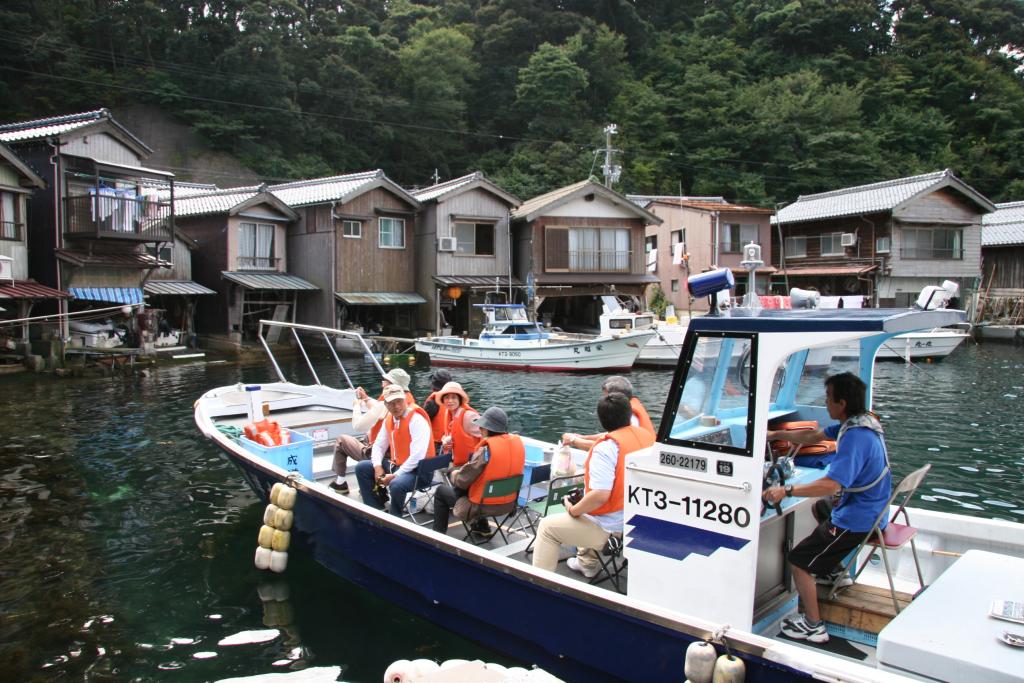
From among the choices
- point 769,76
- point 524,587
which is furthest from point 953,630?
point 769,76

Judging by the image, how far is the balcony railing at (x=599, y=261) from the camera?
32531mm

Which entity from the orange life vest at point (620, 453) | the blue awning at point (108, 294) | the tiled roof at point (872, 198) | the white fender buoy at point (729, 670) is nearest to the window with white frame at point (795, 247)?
the tiled roof at point (872, 198)

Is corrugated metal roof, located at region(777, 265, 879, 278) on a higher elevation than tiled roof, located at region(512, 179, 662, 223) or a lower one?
lower

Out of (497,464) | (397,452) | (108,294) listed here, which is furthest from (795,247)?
(497,464)

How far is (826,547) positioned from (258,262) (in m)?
28.7

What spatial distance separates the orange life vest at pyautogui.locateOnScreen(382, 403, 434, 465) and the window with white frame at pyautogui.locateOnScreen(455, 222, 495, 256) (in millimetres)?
24267

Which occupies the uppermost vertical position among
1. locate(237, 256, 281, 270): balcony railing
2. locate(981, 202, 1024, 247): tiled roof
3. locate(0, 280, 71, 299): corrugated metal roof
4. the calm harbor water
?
locate(981, 202, 1024, 247): tiled roof

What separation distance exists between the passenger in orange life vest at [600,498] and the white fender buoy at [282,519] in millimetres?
3198

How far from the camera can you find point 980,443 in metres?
13.8

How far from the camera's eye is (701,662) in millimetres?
4176

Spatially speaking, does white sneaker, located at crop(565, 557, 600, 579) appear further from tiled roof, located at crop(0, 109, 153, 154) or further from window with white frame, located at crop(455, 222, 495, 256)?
window with white frame, located at crop(455, 222, 495, 256)

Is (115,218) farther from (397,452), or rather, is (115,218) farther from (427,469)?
(427,469)

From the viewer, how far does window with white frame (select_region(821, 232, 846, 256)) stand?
1495 inches

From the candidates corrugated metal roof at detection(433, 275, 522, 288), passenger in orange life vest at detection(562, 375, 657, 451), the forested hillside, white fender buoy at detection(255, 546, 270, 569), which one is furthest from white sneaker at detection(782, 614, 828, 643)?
the forested hillside
